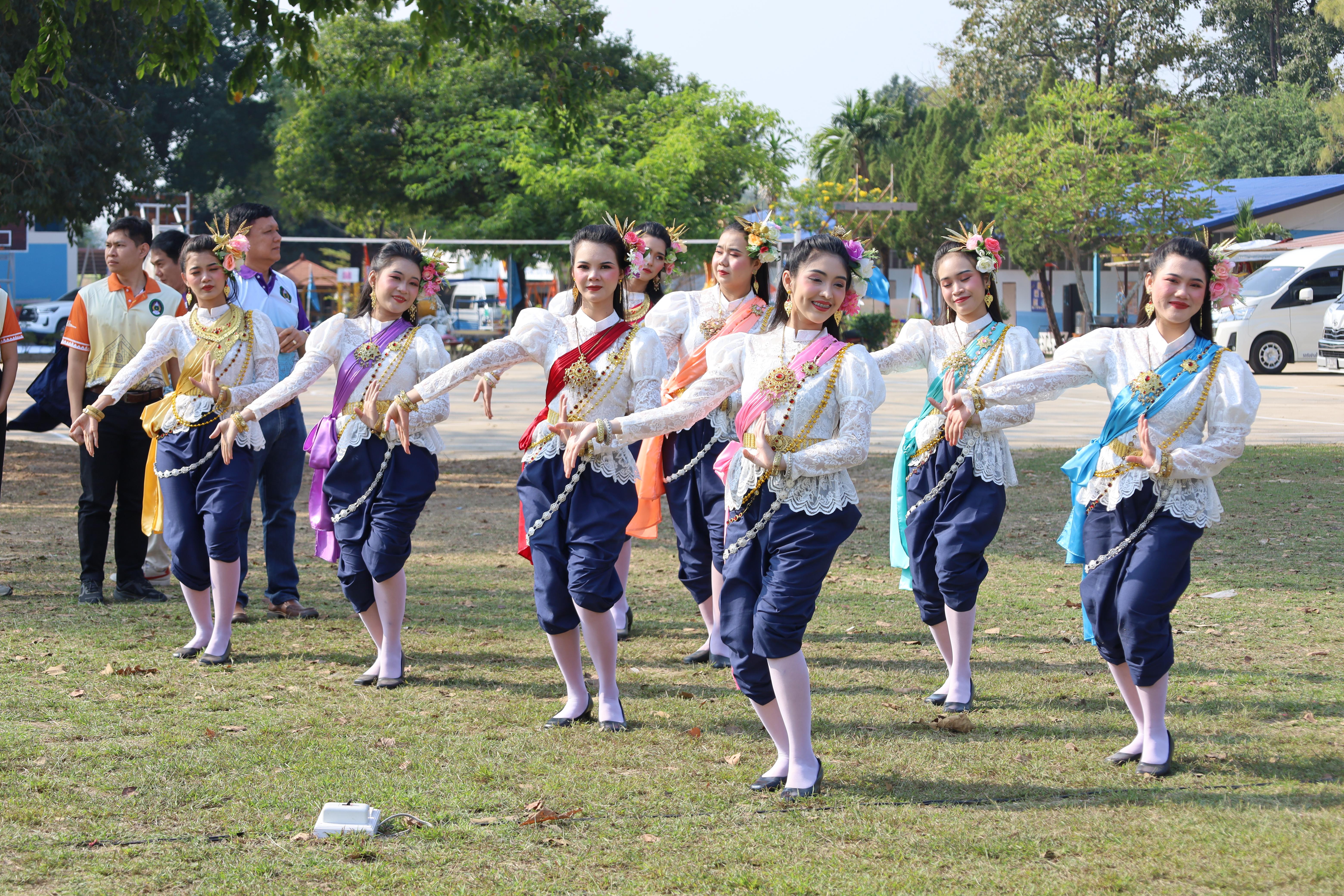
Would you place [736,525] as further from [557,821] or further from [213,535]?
[213,535]

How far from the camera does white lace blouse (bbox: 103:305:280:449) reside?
6.21 m

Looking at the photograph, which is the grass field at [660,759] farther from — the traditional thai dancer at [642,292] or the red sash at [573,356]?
the red sash at [573,356]

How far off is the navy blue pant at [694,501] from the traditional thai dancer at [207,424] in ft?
6.41

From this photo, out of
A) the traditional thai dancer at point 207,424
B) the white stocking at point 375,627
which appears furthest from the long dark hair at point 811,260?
the traditional thai dancer at point 207,424

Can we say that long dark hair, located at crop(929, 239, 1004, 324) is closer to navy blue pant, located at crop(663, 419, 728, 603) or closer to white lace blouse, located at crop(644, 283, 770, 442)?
white lace blouse, located at crop(644, 283, 770, 442)

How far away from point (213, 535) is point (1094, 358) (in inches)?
154

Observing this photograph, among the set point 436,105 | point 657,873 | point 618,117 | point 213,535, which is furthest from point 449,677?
point 436,105

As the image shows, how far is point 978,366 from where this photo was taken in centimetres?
554

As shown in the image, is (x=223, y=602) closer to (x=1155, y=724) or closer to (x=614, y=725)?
(x=614, y=725)

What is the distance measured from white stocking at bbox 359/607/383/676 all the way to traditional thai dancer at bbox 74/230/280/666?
75 centimetres

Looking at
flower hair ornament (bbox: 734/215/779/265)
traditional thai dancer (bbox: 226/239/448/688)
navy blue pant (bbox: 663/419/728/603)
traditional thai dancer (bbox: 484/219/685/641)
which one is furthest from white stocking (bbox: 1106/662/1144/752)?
traditional thai dancer (bbox: 226/239/448/688)

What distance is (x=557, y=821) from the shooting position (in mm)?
4133

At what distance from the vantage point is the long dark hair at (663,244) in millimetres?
6684

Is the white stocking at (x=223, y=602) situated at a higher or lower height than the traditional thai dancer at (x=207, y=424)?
lower
